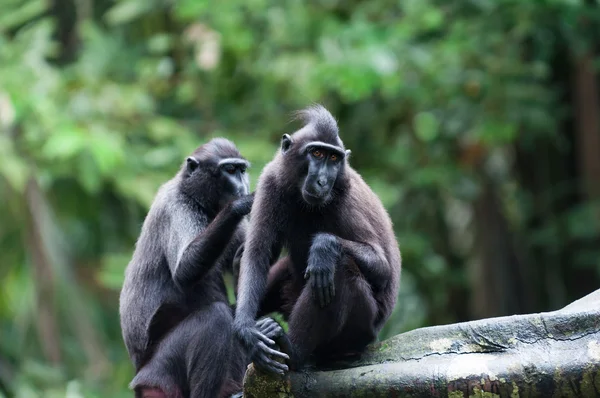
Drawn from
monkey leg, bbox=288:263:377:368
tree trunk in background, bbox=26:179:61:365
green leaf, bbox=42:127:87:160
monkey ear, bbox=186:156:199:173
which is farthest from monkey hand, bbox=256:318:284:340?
tree trunk in background, bbox=26:179:61:365

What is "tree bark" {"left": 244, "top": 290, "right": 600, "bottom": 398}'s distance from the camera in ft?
14.7

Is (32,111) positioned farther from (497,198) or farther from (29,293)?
(497,198)

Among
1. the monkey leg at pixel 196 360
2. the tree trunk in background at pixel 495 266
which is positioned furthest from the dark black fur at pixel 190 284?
the tree trunk in background at pixel 495 266

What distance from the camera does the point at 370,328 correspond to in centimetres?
500

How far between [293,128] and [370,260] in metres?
7.00

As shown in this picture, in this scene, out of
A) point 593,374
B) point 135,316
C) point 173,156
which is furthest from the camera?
point 173,156

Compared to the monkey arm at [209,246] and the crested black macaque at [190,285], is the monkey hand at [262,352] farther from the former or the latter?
the monkey arm at [209,246]

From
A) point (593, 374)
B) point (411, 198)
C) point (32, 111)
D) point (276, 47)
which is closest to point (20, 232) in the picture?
point (32, 111)

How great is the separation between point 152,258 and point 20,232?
642 cm

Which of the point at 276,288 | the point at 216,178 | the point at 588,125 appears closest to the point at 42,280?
the point at 216,178

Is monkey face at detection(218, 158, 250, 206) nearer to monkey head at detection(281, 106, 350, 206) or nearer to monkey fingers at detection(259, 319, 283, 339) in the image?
monkey head at detection(281, 106, 350, 206)

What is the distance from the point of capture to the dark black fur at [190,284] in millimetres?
5543

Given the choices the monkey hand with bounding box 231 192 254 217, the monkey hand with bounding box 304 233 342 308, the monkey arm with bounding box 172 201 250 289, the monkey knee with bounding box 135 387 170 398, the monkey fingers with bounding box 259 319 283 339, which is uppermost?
the monkey hand with bounding box 231 192 254 217

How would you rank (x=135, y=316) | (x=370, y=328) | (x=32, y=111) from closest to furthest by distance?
(x=370, y=328), (x=135, y=316), (x=32, y=111)
